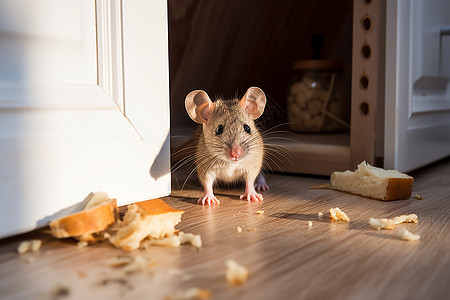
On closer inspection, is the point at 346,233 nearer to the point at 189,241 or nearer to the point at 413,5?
the point at 189,241

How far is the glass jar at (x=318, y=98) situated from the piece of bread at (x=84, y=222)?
1209 mm

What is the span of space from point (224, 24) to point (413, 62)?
0.83 metres

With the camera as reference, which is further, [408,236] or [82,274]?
[408,236]

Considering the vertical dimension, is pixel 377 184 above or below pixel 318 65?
below

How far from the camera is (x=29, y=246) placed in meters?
0.86

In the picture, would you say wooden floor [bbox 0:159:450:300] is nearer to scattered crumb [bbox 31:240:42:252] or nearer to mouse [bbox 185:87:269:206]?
scattered crumb [bbox 31:240:42:252]

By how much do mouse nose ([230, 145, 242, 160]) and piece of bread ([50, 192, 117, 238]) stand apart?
45 centimetres

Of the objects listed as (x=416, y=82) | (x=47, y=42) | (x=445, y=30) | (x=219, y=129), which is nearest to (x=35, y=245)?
(x=47, y=42)

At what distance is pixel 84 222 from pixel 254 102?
70 centimetres

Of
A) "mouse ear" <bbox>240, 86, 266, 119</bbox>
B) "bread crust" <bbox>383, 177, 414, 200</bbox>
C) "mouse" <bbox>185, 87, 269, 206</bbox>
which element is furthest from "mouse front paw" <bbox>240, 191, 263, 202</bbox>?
"bread crust" <bbox>383, 177, 414, 200</bbox>

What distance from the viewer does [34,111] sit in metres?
0.91

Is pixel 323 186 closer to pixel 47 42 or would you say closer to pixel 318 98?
pixel 318 98

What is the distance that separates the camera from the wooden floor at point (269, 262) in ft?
2.20

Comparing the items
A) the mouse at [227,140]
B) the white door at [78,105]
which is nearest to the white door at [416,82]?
the mouse at [227,140]
